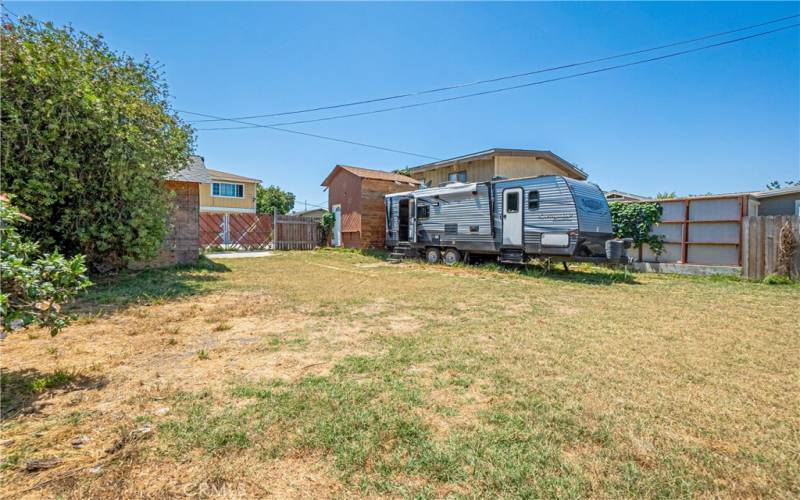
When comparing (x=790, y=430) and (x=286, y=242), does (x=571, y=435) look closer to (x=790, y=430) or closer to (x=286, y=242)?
(x=790, y=430)

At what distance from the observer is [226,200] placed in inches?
1076

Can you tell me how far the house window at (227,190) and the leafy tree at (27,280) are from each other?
27272mm

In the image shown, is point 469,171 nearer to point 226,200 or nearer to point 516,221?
point 516,221

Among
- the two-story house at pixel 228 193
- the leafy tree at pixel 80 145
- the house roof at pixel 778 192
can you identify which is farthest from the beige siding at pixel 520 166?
the two-story house at pixel 228 193

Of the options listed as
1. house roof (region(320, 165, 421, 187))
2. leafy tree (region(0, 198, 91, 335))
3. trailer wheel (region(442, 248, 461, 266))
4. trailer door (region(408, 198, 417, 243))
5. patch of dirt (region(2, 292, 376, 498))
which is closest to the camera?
patch of dirt (region(2, 292, 376, 498))

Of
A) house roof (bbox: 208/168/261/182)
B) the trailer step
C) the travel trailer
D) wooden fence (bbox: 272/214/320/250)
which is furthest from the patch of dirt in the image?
house roof (bbox: 208/168/261/182)

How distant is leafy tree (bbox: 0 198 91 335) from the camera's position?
228 cm

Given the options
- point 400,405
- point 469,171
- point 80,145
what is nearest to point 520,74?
point 469,171

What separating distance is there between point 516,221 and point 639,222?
473 cm

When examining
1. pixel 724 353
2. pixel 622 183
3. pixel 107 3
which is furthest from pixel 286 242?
pixel 622 183

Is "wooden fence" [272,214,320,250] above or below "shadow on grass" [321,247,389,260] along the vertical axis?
above

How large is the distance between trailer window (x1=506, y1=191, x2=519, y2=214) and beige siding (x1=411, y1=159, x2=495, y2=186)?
19.3 ft

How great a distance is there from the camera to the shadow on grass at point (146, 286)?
5715 millimetres

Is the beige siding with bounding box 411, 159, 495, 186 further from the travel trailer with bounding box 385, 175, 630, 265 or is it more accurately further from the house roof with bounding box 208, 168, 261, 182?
the house roof with bounding box 208, 168, 261, 182
